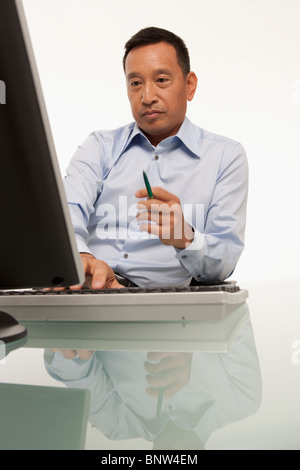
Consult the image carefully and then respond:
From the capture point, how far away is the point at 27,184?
0.52 meters

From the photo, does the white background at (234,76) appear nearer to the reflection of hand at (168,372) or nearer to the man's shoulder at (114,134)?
the man's shoulder at (114,134)

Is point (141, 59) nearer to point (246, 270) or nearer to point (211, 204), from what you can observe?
point (211, 204)

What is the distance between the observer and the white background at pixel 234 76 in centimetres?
320

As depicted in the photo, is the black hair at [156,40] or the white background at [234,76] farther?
the white background at [234,76]

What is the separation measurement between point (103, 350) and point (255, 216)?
288 cm

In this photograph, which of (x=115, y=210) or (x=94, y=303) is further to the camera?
(x=115, y=210)

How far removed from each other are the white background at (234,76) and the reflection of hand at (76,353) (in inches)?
111

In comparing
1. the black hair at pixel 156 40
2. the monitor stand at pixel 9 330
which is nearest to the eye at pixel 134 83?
the black hair at pixel 156 40

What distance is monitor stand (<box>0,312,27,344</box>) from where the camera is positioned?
522mm

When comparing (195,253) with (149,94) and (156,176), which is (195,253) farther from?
(149,94)

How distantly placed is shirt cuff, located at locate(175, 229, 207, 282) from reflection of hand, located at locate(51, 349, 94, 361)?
591 millimetres

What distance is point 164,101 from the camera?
140 cm

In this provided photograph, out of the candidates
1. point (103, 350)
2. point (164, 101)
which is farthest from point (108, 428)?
point (164, 101)

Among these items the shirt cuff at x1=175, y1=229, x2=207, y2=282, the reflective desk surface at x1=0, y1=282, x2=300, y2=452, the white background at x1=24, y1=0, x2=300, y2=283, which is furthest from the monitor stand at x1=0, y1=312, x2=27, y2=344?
the white background at x1=24, y1=0, x2=300, y2=283
